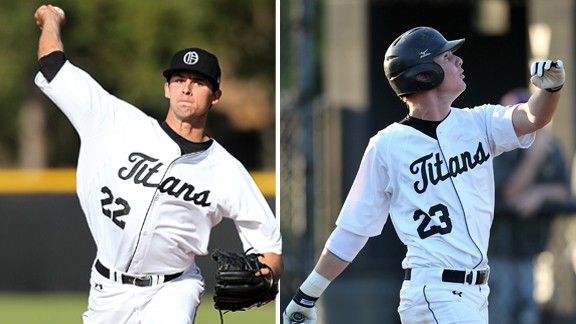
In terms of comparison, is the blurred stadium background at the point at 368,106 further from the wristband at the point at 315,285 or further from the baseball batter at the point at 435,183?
the baseball batter at the point at 435,183

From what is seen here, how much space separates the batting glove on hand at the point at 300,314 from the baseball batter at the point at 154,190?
0.16 m

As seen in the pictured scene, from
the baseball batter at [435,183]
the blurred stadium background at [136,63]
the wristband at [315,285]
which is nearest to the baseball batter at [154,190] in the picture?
the wristband at [315,285]

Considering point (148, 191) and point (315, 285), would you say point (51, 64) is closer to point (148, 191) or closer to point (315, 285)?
point (148, 191)

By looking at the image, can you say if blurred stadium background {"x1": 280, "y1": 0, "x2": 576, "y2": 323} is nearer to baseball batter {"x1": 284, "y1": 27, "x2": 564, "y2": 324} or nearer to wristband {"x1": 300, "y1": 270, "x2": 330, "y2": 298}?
wristband {"x1": 300, "y1": 270, "x2": 330, "y2": 298}


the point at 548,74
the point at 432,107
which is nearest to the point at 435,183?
the point at 432,107

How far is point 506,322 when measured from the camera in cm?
1125

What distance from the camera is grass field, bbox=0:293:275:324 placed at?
44.8ft

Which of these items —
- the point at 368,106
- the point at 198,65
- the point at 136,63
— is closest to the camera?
the point at 198,65

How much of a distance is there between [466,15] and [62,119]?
51.9 ft

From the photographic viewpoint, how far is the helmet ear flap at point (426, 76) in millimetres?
6109

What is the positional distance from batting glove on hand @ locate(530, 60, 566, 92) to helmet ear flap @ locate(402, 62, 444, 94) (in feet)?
1.34

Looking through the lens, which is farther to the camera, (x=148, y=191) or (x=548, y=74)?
(x=148, y=191)

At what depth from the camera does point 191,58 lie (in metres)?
6.31

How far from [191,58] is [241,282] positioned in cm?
93
